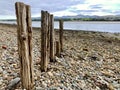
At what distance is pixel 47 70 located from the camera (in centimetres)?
862

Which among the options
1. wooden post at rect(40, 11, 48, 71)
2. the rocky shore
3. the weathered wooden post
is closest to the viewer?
the weathered wooden post

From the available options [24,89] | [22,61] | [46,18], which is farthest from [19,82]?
[46,18]

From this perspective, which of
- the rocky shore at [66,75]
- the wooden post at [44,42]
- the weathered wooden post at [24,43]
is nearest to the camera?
the weathered wooden post at [24,43]

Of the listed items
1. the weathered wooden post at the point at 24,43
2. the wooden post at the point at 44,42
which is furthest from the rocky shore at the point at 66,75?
the weathered wooden post at the point at 24,43

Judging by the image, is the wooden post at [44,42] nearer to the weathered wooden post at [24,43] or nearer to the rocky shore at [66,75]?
the rocky shore at [66,75]

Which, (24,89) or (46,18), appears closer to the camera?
(24,89)

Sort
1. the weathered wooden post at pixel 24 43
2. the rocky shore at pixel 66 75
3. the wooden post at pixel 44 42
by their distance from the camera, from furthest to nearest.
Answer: the wooden post at pixel 44 42 → the rocky shore at pixel 66 75 → the weathered wooden post at pixel 24 43

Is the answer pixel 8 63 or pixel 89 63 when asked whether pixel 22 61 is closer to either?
pixel 8 63

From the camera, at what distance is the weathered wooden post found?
19.7 ft

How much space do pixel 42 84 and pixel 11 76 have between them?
38.3 inches

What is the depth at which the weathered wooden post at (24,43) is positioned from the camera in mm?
6008

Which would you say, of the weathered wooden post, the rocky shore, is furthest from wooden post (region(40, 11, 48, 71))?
the weathered wooden post

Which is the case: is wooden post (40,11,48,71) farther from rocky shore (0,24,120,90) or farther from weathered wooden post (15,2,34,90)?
weathered wooden post (15,2,34,90)

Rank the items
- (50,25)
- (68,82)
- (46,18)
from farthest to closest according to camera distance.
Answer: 1. (50,25)
2. (46,18)
3. (68,82)
